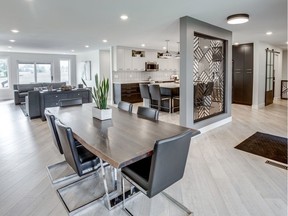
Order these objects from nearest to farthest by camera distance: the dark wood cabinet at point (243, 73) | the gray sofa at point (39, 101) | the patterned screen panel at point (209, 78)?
the patterned screen panel at point (209, 78), the gray sofa at point (39, 101), the dark wood cabinet at point (243, 73)

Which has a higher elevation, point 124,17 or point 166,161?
point 124,17

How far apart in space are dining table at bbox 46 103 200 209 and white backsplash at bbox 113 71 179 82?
6241 mm

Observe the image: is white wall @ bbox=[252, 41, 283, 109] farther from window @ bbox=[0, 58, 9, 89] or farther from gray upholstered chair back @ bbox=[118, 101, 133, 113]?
window @ bbox=[0, 58, 9, 89]

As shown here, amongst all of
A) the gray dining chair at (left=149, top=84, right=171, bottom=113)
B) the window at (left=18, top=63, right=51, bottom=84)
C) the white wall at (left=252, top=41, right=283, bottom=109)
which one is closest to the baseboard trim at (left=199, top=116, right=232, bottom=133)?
the gray dining chair at (left=149, top=84, right=171, bottom=113)

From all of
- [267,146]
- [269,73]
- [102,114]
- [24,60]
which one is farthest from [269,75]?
[24,60]

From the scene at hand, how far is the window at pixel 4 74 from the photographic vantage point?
1027 centimetres

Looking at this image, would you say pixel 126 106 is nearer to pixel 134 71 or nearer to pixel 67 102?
pixel 67 102

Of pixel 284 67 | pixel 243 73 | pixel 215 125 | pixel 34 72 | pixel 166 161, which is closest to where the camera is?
pixel 166 161

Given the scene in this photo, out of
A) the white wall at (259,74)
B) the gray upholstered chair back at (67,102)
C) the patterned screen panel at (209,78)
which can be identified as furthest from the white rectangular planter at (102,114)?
the white wall at (259,74)

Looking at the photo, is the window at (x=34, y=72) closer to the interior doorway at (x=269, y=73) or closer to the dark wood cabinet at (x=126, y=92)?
the dark wood cabinet at (x=126, y=92)

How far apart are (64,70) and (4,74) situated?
2.92 meters

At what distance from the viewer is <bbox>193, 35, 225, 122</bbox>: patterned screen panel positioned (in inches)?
205

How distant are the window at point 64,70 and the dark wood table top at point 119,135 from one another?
33.0 feet

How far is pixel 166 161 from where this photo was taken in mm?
1575
